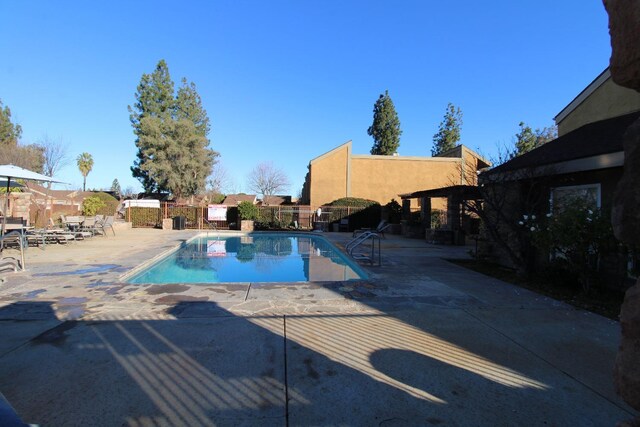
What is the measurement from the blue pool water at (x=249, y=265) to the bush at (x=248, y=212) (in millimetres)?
5825

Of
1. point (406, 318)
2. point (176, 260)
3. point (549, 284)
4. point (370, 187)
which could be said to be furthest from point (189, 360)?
point (370, 187)

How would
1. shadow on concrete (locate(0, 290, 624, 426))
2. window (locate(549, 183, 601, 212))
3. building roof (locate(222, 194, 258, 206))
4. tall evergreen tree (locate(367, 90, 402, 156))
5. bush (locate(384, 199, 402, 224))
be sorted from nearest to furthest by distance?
shadow on concrete (locate(0, 290, 624, 426)), window (locate(549, 183, 601, 212)), bush (locate(384, 199, 402, 224)), tall evergreen tree (locate(367, 90, 402, 156)), building roof (locate(222, 194, 258, 206))

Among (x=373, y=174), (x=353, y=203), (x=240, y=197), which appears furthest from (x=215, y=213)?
(x=240, y=197)

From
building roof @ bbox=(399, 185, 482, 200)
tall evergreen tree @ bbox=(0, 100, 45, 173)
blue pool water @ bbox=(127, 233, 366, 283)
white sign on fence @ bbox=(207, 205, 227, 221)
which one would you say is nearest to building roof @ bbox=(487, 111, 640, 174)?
building roof @ bbox=(399, 185, 482, 200)

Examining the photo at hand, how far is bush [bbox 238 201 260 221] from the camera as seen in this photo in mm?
22500

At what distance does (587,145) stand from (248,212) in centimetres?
1820

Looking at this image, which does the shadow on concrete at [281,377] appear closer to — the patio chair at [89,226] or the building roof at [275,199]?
the patio chair at [89,226]

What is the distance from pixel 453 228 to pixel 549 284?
9245 millimetres

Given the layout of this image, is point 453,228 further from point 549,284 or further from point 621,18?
point 621,18

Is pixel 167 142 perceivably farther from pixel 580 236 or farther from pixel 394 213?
pixel 580 236

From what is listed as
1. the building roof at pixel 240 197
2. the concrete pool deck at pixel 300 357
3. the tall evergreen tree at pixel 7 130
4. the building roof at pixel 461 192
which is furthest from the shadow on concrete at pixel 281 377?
the building roof at pixel 240 197

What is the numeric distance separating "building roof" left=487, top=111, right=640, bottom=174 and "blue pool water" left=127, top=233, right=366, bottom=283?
479cm

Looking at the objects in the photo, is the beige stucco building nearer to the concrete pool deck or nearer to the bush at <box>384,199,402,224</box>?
the bush at <box>384,199,402,224</box>

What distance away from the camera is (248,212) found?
22.5 meters
